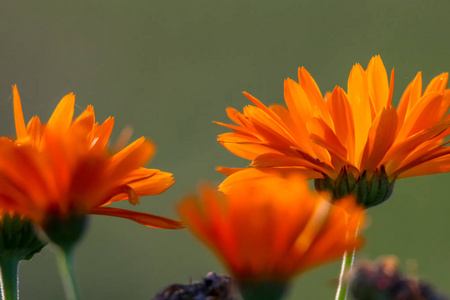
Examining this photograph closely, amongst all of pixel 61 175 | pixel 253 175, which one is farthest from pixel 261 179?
pixel 61 175

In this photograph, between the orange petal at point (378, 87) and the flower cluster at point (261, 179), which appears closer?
the flower cluster at point (261, 179)

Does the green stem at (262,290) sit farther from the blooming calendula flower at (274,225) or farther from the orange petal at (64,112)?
the orange petal at (64,112)

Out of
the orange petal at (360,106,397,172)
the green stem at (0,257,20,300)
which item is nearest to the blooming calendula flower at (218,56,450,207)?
the orange petal at (360,106,397,172)

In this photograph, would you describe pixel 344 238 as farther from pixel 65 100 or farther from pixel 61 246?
pixel 65 100

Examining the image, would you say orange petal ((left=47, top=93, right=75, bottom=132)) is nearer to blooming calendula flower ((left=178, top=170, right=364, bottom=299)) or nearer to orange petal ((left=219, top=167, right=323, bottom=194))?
orange petal ((left=219, top=167, right=323, bottom=194))

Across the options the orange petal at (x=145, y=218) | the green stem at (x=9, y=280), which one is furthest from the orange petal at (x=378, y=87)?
the green stem at (x=9, y=280)

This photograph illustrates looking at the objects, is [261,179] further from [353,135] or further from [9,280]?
[9,280]

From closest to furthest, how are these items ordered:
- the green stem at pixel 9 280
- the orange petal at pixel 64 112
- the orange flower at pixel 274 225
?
the orange flower at pixel 274 225
the green stem at pixel 9 280
the orange petal at pixel 64 112

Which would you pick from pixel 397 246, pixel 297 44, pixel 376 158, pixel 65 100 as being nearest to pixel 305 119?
pixel 376 158
